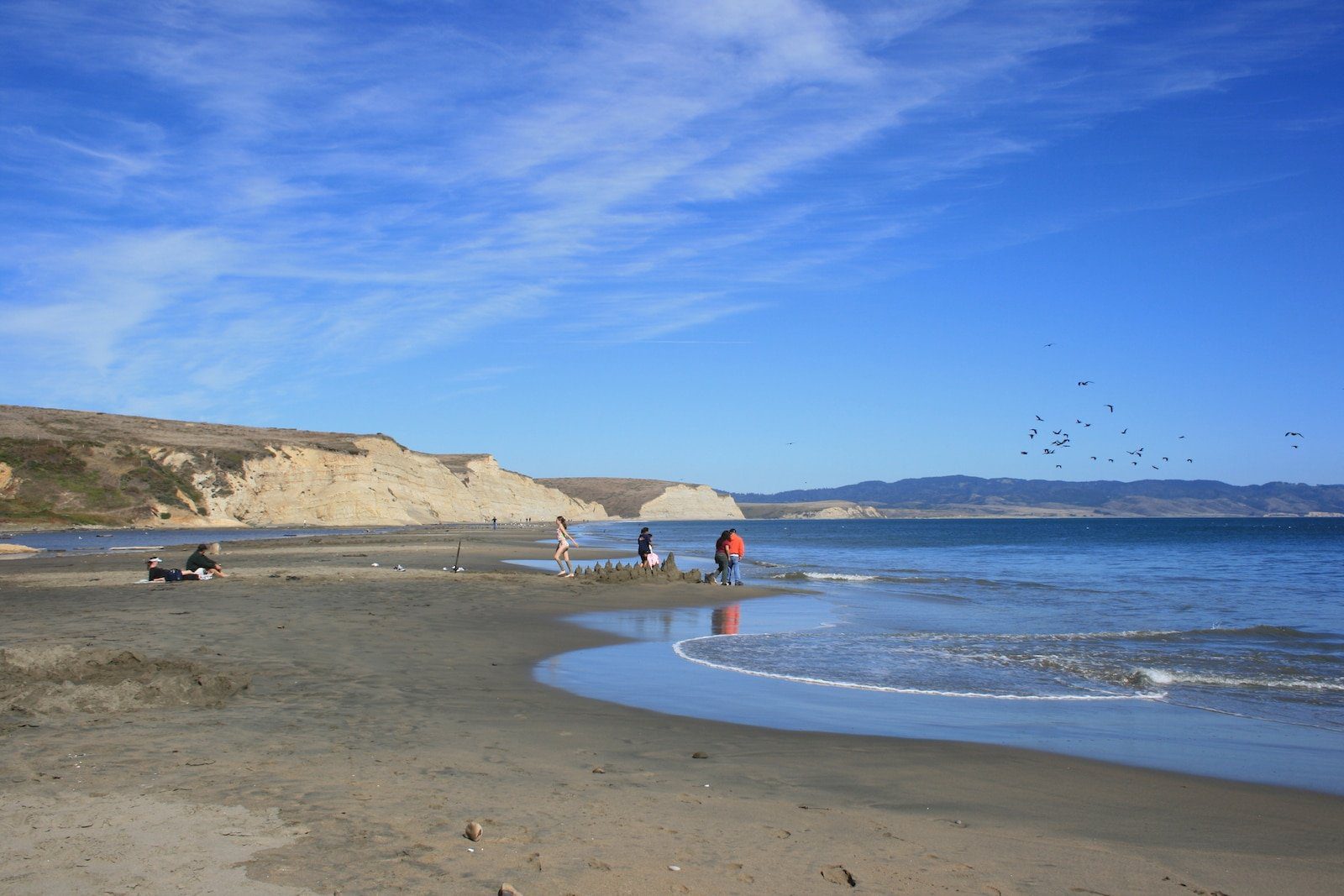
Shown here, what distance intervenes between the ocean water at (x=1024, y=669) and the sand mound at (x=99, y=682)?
12.2ft

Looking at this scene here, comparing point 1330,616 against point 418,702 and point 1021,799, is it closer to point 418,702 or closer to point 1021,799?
point 1021,799

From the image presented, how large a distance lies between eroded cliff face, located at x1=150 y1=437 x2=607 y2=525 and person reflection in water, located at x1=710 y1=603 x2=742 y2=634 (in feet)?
193

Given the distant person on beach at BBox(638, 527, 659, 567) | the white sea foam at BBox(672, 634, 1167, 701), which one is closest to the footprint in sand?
the white sea foam at BBox(672, 634, 1167, 701)

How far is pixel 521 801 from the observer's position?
5.76 m

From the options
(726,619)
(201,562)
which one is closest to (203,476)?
(201,562)

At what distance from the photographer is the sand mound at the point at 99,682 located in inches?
310

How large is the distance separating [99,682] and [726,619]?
12.2 meters

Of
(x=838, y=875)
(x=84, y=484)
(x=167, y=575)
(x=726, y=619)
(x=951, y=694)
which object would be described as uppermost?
(x=84, y=484)

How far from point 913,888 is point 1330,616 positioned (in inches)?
873

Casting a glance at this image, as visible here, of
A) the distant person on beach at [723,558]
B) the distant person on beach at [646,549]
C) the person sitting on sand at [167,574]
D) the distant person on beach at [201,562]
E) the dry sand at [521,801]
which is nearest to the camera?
the dry sand at [521,801]

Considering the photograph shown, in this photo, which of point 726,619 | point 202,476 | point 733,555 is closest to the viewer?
point 726,619

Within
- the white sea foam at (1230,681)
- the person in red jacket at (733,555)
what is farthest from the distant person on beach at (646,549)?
the white sea foam at (1230,681)

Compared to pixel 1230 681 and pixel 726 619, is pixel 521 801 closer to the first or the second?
pixel 1230 681

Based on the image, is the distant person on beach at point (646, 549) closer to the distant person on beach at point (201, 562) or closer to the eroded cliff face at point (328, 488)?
the distant person on beach at point (201, 562)
